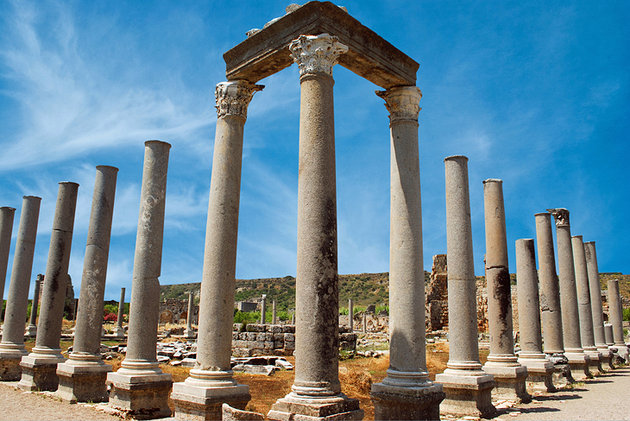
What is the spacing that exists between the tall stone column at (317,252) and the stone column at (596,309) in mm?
18947

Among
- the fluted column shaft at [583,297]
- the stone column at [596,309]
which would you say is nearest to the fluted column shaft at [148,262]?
the fluted column shaft at [583,297]

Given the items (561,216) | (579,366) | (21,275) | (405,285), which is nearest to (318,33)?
(405,285)

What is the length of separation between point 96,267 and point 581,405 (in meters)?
12.4

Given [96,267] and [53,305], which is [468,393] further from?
[53,305]

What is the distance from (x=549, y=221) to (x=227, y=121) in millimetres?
12703

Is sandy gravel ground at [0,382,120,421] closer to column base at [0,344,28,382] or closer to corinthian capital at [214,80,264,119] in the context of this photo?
column base at [0,344,28,382]

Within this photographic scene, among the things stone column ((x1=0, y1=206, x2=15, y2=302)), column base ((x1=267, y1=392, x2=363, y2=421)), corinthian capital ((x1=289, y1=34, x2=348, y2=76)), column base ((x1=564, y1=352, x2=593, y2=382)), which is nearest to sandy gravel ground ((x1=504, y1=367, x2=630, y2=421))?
column base ((x1=564, y1=352, x2=593, y2=382))

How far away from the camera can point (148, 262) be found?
1107 centimetres

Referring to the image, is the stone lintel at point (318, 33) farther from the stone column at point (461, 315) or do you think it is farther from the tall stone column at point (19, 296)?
the tall stone column at point (19, 296)

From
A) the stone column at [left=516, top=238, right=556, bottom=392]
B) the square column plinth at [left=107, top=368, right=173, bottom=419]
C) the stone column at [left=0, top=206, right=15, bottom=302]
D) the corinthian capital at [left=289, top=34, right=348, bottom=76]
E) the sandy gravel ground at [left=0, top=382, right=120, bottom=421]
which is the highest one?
the corinthian capital at [left=289, top=34, right=348, bottom=76]

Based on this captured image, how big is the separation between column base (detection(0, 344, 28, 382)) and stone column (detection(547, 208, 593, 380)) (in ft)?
61.0

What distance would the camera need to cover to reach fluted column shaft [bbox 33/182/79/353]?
1377 centimetres

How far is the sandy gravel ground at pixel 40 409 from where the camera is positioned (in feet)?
33.0

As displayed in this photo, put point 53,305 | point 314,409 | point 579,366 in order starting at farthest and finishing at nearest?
point 579,366, point 53,305, point 314,409
